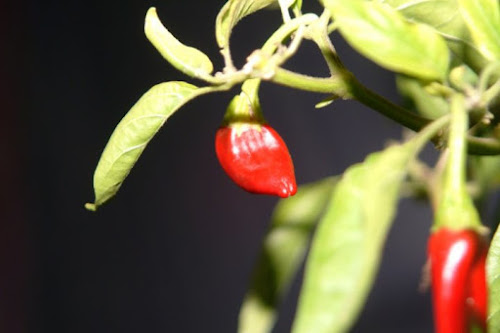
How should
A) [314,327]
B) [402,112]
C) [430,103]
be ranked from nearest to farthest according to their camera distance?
[314,327]
[402,112]
[430,103]

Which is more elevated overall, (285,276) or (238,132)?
(238,132)

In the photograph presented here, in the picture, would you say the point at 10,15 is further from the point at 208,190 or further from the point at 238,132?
the point at 238,132

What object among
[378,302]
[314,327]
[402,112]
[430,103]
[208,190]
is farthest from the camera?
[208,190]

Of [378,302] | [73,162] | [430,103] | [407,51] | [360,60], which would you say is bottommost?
[378,302]

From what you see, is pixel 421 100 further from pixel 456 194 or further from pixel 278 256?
pixel 456 194

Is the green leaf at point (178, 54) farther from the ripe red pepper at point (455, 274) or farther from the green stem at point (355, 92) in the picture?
the ripe red pepper at point (455, 274)

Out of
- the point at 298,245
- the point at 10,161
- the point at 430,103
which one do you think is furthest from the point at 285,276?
the point at 10,161

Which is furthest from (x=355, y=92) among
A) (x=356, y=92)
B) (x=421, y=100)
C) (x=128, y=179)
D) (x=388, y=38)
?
(x=128, y=179)

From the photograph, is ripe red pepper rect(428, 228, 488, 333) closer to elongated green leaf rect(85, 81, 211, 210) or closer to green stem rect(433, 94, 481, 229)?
green stem rect(433, 94, 481, 229)
